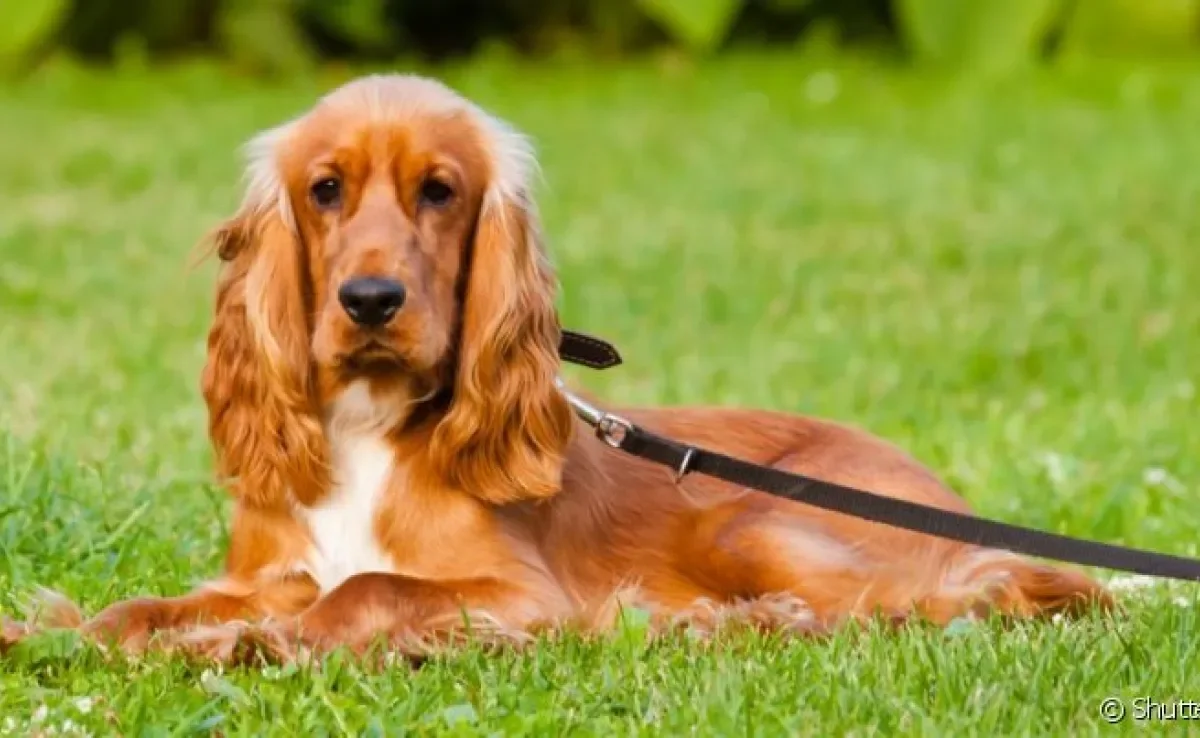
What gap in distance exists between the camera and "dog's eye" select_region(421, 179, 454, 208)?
4160 millimetres

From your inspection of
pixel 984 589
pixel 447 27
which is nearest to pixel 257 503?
pixel 984 589

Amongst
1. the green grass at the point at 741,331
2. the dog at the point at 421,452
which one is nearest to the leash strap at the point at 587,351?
the dog at the point at 421,452

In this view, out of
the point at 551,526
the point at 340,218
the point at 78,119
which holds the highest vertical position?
the point at 340,218

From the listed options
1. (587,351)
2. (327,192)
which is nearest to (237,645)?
(327,192)

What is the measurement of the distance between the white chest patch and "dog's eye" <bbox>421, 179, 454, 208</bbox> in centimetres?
38

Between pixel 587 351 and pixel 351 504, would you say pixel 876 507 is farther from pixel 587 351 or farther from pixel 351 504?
pixel 351 504

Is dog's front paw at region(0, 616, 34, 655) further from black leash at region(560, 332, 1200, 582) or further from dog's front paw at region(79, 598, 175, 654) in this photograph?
black leash at region(560, 332, 1200, 582)

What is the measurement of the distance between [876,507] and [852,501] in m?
0.05

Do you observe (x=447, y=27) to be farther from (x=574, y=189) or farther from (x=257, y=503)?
(x=257, y=503)

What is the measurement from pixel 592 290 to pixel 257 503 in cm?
492

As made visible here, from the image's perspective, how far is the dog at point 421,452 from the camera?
404 centimetres

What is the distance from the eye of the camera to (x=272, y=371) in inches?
167

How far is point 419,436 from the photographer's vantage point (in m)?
4.26

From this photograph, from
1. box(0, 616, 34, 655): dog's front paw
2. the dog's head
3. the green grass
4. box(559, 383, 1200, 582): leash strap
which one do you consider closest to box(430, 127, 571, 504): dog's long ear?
the dog's head
